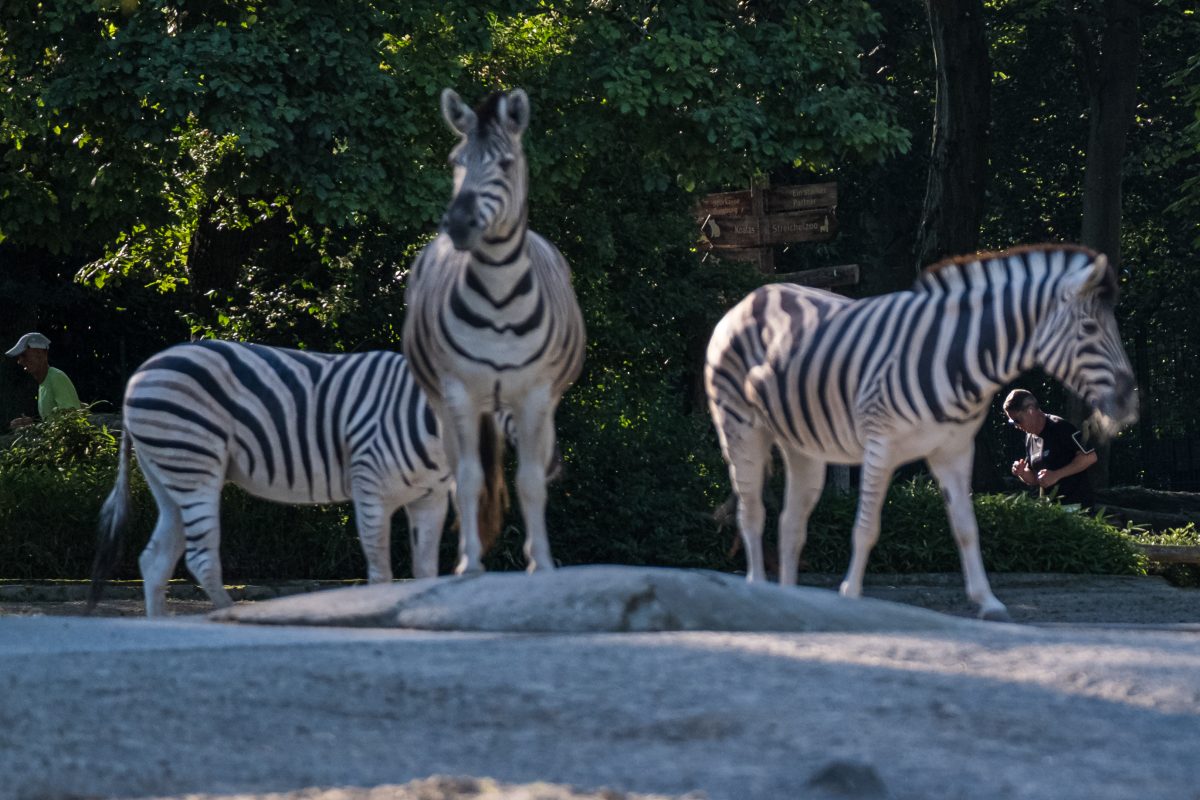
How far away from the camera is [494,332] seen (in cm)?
779

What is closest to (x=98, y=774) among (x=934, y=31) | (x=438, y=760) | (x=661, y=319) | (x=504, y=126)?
(x=438, y=760)

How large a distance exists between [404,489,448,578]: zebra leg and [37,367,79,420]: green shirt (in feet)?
24.6

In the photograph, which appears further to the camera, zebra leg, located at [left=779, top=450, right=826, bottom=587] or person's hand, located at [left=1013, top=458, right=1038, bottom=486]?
person's hand, located at [left=1013, top=458, right=1038, bottom=486]

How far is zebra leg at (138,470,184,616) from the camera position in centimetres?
1033

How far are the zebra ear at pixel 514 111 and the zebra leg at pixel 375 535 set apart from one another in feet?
10.4

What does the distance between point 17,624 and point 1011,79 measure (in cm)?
2637

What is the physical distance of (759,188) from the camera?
18.9m

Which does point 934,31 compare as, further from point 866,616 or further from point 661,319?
point 866,616

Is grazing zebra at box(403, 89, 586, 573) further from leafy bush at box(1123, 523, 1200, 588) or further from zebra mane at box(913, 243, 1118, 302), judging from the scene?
leafy bush at box(1123, 523, 1200, 588)

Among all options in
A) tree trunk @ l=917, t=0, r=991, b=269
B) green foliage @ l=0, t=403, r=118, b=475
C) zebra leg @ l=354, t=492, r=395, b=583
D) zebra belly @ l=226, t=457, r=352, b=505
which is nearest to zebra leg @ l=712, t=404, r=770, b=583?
zebra leg @ l=354, t=492, r=395, b=583

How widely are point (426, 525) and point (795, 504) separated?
211 cm

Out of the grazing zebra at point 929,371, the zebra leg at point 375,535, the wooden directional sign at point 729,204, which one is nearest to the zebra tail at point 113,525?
the zebra leg at point 375,535

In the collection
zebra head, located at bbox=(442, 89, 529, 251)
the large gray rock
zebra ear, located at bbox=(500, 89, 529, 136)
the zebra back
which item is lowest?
the large gray rock

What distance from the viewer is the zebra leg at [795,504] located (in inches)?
387
